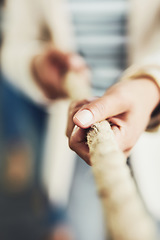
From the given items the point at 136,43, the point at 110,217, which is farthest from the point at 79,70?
the point at 110,217

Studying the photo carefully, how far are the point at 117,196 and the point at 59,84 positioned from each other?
0.78 ft

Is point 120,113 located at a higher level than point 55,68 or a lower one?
lower

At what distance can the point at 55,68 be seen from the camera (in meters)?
0.33

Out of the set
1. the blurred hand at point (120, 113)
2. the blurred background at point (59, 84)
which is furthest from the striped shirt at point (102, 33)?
the blurred hand at point (120, 113)

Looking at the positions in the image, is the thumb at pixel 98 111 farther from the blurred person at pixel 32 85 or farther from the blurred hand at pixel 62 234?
the blurred hand at pixel 62 234

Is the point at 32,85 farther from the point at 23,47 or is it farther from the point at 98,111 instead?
the point at 98,111

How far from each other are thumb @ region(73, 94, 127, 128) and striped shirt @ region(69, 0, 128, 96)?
21 centimetres

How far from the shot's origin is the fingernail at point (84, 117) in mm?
137

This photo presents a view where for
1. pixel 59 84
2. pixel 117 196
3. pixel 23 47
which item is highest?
pixel 23 47

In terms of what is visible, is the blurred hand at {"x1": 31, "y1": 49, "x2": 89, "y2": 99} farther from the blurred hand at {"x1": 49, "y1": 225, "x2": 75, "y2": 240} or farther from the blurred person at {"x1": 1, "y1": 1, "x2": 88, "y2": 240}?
the blurred hand at {"x1": 49, "y1": 225, "x2": 75, "y2": 240}

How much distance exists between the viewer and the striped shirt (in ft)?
1.20

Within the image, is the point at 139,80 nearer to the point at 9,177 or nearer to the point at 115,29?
the point at 115,29

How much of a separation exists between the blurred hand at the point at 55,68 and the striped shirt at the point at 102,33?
5cm

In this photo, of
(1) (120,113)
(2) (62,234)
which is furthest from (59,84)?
(2) (62,234)
